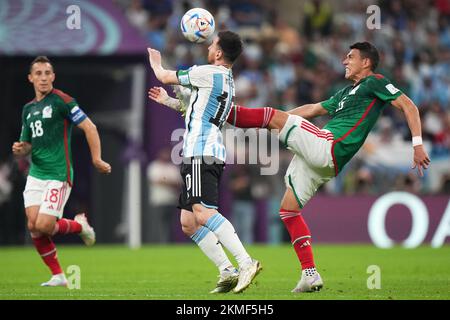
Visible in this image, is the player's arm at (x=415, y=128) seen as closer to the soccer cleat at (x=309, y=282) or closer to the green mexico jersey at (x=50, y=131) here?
the soccer cleat at (x=309, y=282)

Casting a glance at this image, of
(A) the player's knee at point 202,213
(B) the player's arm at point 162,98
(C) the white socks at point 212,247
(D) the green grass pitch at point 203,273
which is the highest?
(B) the player's arm at point 162,98

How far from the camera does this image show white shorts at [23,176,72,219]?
11.5m

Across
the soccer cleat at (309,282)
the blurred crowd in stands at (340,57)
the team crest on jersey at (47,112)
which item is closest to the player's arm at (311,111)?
the soccer cleat at (309,282)

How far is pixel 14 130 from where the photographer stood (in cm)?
2131

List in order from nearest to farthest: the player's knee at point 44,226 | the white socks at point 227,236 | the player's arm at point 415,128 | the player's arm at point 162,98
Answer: the white socks at point 227,236 < the player's arm at point 415,128 < the player's arm at point 162,98 < the player's knee at point 44,226

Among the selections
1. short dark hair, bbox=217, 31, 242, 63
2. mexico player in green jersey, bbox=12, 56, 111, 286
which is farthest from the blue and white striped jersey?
mexico player in green jersey, bbox=12, 56, 111, 286

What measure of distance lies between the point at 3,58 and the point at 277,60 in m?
7.50

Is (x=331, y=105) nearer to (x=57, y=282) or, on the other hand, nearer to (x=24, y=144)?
(x=24, y=144)

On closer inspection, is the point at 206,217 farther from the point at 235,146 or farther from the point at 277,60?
the point at 277,60

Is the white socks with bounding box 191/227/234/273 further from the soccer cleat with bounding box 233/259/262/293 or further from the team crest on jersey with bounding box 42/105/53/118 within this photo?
the team crest on jersey with bounding box 42/105/53/118

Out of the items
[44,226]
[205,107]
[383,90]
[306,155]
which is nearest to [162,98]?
[205,107]

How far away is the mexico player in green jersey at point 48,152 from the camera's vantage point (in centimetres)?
1151

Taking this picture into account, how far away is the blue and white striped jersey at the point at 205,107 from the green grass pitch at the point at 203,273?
151cm
